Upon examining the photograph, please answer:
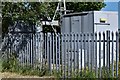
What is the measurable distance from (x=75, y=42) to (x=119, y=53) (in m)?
1.57

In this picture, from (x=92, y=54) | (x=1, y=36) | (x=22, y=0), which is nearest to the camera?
(x=92, y=54)

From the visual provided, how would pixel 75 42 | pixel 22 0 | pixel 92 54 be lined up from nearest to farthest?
pixel 92 54, pixel 75 42, pixel 22 0

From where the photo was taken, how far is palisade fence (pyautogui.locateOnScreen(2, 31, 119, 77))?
9250 mm

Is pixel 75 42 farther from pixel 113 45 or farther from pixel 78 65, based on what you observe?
pixel 113 45

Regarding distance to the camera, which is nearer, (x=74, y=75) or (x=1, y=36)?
(x=74, y=75)

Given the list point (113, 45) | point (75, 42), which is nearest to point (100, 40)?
point (113, 45)

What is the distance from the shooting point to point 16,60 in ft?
41.0

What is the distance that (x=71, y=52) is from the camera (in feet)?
34.2

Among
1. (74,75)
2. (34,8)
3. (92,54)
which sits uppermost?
(34,8)

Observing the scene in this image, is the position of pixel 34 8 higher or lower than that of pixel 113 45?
higher

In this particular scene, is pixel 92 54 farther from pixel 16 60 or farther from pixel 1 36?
pixel 1 36

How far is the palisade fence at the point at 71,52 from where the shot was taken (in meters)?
9.25

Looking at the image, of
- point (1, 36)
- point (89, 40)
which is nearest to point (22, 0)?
point (1, 36)

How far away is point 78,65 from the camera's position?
397 inches
